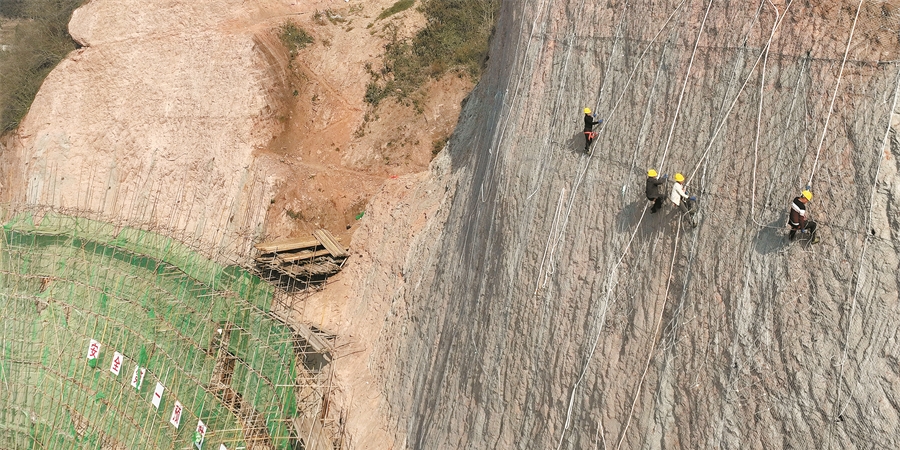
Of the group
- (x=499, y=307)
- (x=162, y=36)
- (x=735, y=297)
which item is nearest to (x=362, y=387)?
(x=499, y=307)

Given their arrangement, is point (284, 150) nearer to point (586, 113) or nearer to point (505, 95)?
point (505, 95)

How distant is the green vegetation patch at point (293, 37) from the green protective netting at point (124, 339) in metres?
7.24

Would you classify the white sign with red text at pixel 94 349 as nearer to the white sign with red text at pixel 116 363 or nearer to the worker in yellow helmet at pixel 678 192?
the white sign with red text at pixel 116 363

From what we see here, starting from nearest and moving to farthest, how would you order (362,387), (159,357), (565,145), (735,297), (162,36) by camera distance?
(735,297), (565,145), (362,387), (159,357), (162,36)

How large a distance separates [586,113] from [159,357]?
14.1 meters

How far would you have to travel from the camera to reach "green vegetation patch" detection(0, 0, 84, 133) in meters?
24.2

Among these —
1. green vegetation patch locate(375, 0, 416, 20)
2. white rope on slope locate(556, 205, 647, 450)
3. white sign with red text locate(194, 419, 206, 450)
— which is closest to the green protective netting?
white sign with red text locate(194, 419, 206, 450)

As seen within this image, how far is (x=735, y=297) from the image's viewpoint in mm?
7727

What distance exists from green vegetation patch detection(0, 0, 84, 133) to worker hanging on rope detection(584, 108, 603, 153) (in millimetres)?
20913

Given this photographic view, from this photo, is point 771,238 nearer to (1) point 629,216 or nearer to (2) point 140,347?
(1) point 629,216

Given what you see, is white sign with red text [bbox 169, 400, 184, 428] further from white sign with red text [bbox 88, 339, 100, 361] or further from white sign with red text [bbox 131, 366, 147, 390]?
white sign with red text [bbox 88, 339, 100, 361]

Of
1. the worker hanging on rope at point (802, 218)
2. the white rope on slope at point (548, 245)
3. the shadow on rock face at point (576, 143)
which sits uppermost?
the shadow on rock face at point (576, 143)

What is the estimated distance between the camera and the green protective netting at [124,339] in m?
16.5

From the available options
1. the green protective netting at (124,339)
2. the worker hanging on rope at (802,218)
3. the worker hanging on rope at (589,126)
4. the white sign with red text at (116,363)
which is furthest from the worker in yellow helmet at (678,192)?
the white sign with red text at (116,363)
